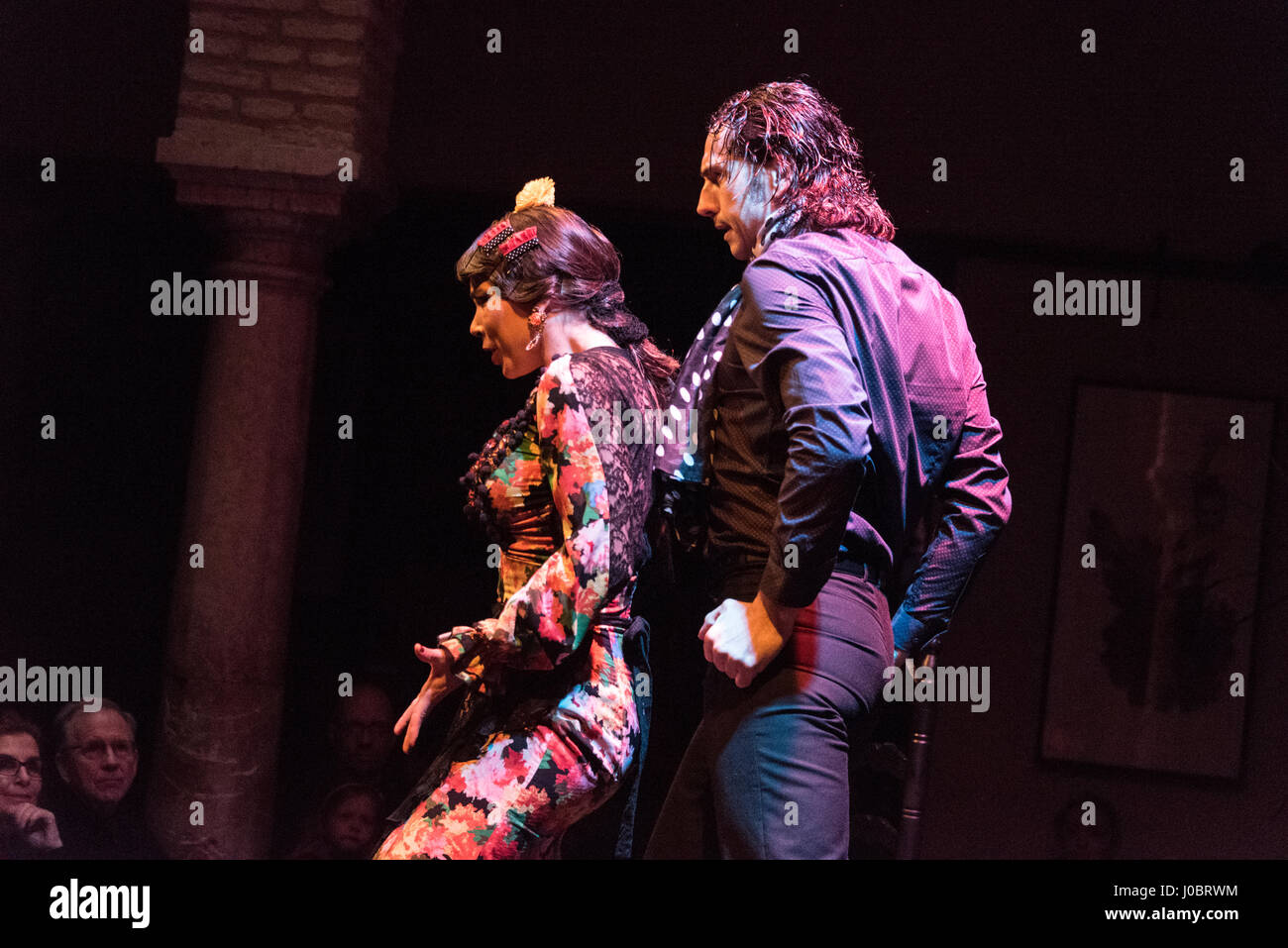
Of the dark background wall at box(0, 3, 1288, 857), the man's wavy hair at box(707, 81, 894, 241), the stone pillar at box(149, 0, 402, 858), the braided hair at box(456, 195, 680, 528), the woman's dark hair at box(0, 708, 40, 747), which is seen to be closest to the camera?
the man's wavy hair at box(707, 81, 894, 241)

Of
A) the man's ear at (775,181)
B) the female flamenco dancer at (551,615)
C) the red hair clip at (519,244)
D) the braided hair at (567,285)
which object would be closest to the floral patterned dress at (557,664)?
the female flamenco dancer at (551,615)

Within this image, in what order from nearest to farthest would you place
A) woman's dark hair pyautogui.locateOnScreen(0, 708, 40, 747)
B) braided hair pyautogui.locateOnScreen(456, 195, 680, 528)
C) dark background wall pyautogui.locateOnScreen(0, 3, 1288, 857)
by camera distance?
braided hair pyautogui.locateOnScreen(456, 195, 680, 528) → woman's dark hair pyautogui.locateOnScreen(0, 708, 40, 747) → dark background wall pyautogui.locateOnScreen(0, 3, 1288, 857)

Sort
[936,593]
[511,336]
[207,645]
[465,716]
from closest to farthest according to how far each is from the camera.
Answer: [936,593] → [465,716] → [511,336] → [207,645]

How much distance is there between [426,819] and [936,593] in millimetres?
819

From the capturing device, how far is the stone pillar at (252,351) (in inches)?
134

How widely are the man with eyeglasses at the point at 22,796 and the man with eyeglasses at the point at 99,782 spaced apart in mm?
55

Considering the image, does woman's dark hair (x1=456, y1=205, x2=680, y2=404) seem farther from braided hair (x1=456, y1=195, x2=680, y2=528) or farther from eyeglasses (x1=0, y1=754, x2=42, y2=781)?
eyeglasses (x1=0, y1=754, x2=42, y2=781)

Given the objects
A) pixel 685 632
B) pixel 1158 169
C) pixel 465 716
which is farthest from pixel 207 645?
pixel 1158 169

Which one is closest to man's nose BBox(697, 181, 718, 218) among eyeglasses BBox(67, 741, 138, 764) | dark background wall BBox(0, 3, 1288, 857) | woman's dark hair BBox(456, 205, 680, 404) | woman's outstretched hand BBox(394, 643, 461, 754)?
woman's dark hair BBox(456, 205, 680, 404)

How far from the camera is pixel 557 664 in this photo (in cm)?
203

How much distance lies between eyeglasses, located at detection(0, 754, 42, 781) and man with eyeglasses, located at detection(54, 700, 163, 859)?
7 centimetres

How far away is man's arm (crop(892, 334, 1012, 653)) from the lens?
1.96 metres
